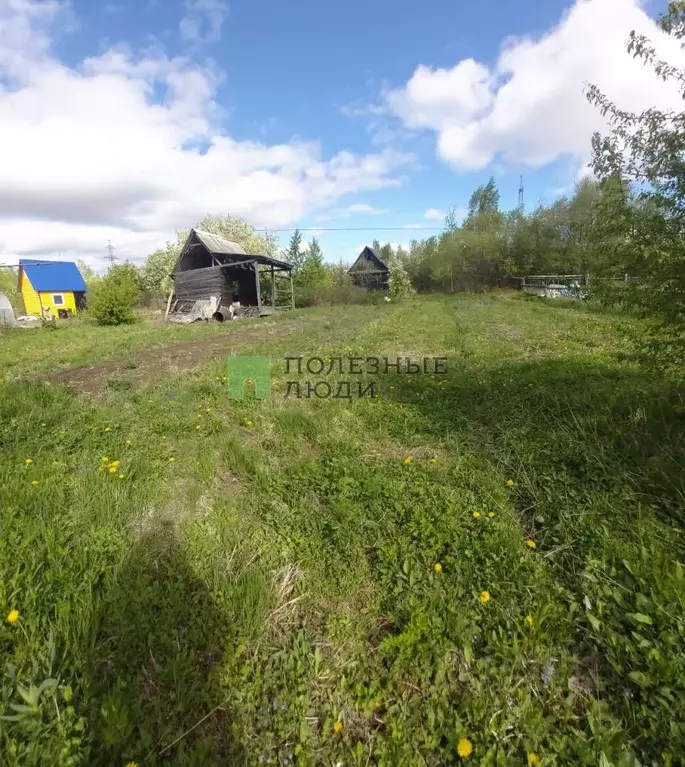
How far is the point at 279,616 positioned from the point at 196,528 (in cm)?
92

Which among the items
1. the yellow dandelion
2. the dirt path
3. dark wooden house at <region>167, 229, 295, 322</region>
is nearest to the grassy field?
the yellow dandelion

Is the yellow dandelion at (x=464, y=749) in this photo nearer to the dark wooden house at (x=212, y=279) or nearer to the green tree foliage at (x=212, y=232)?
the dark wooden house at (x=212, y=279)

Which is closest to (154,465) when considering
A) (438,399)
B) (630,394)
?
(438,399)

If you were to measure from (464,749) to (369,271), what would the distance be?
138 feet

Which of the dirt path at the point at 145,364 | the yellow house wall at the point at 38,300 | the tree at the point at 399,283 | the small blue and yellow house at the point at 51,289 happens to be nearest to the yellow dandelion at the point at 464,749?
the dirt path at the point at 145,364

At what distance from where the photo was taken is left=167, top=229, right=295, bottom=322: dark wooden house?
71.5 feet

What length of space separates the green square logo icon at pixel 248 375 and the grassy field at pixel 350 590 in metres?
1.51

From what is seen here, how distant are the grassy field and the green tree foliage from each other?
4022 cm

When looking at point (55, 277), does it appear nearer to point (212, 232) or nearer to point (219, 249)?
point (212, 232)

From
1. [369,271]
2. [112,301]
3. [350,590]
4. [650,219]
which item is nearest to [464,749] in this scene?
[350,590]

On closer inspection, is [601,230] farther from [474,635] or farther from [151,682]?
[151,682]

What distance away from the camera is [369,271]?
41031 mm

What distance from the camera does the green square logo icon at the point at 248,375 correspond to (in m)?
5.78

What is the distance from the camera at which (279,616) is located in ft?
6.83
